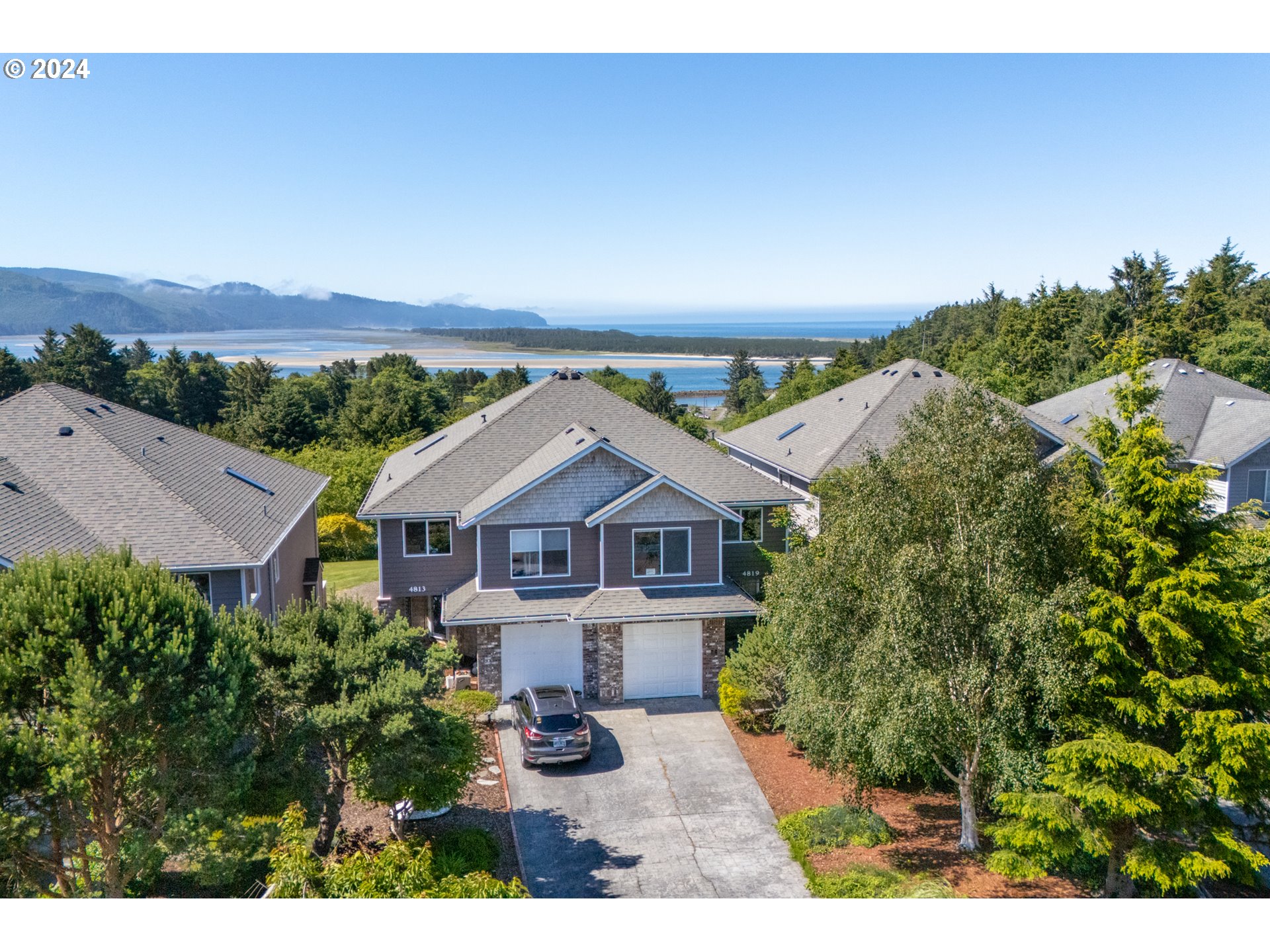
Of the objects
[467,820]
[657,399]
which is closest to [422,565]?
[467,820]

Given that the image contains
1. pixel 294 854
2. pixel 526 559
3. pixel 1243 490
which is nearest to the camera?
pixel 294 854

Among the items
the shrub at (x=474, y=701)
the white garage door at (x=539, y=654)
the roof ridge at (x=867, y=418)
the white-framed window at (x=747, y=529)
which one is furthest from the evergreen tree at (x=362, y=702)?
the roof ridge at (x=867, y=418)

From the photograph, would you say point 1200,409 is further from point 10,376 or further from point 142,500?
point 10,376

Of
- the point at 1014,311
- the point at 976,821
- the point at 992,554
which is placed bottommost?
the point at 976,821

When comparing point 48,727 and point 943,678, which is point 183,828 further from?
point 943,678

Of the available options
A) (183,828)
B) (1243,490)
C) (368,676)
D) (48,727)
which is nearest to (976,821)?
(368,676)

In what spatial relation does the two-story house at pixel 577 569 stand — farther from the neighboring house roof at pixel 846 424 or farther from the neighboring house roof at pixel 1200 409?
the neighboring house roof at pixel 1200 409

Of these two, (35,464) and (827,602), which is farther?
(35,464)

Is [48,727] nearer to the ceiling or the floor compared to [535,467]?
nearer to the floor
